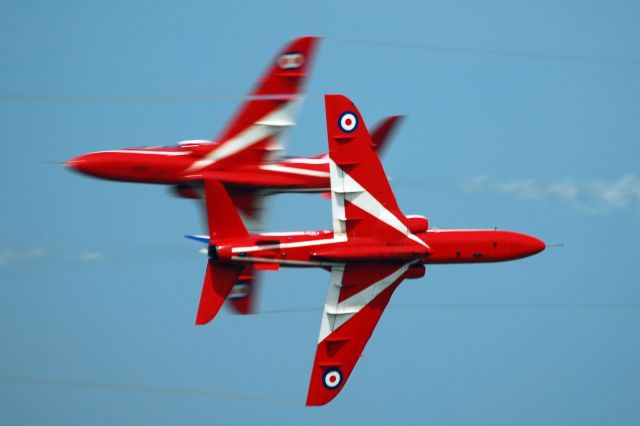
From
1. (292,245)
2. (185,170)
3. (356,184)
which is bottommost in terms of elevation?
(292,245)

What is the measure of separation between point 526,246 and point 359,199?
5.37 meters

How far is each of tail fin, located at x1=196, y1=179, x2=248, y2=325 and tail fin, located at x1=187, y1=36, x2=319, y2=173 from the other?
2.31 meters

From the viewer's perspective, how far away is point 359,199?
52938 mm

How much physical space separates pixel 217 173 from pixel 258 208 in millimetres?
1782

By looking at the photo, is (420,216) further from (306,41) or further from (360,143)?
(306,41)

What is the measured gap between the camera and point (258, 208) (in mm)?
55875

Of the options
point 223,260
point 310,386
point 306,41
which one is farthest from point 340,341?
point 306,41

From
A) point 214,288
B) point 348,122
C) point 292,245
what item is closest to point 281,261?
point 292,245

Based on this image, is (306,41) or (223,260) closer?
(223,260)

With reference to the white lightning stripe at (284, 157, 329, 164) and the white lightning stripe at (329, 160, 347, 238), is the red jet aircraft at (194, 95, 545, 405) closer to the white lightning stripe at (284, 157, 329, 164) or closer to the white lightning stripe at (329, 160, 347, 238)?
the white lightning stripe at (329, 160, 347, 238)

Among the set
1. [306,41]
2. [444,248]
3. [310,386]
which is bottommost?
[310,386]

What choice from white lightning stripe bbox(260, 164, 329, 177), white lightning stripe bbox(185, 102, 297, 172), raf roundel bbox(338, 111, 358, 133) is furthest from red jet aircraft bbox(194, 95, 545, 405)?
white lightning stripe bbox(185, 102, 297, 172)

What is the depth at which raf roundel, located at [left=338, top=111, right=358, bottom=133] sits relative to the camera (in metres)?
52.6

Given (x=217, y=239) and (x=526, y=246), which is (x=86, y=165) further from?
(x=526, y=246)
